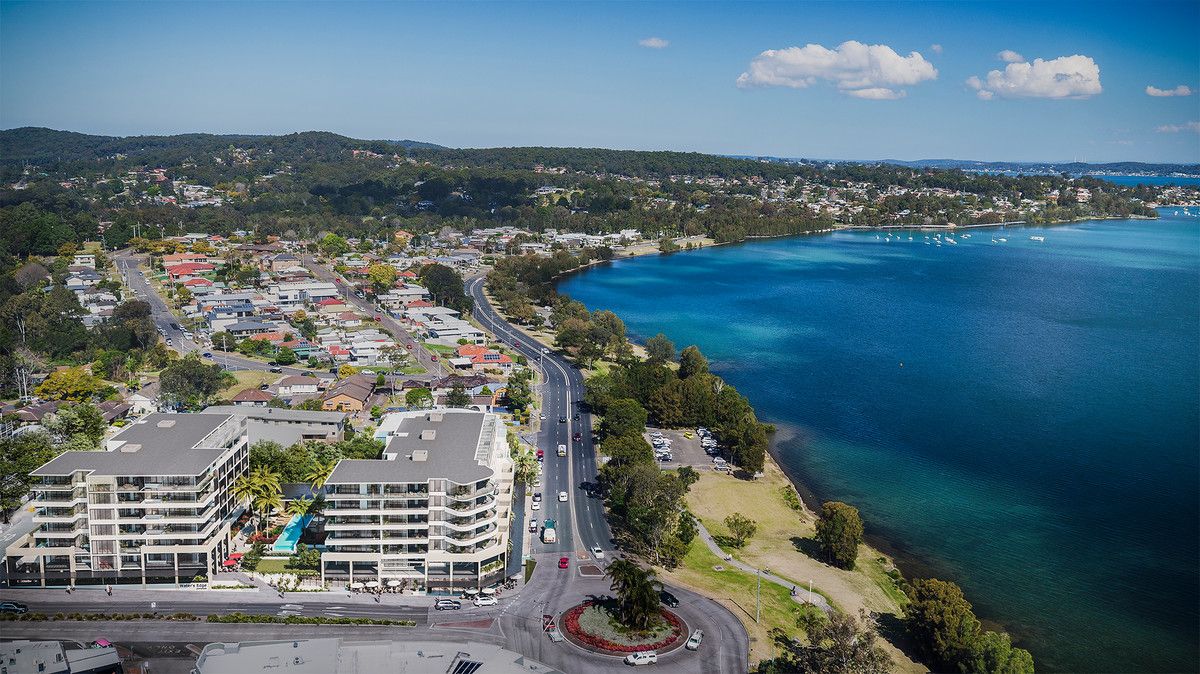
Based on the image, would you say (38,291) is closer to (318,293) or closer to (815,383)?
(318,293)

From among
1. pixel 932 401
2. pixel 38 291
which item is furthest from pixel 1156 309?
pixel 38 291

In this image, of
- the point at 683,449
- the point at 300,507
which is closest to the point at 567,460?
the point at 683,449

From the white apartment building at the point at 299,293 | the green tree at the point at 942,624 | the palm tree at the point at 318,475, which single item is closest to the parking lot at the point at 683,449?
the green tree at the point at 942,624

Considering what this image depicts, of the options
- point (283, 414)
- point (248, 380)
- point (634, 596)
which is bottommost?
point (248, 380)

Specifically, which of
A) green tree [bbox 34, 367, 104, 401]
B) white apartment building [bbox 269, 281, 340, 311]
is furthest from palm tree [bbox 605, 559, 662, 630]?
white apartment building [bbox 269, 281, 340, 311]

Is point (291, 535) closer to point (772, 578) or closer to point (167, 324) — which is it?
point (772, 578)

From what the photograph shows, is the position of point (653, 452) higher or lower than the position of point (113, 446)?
lower
